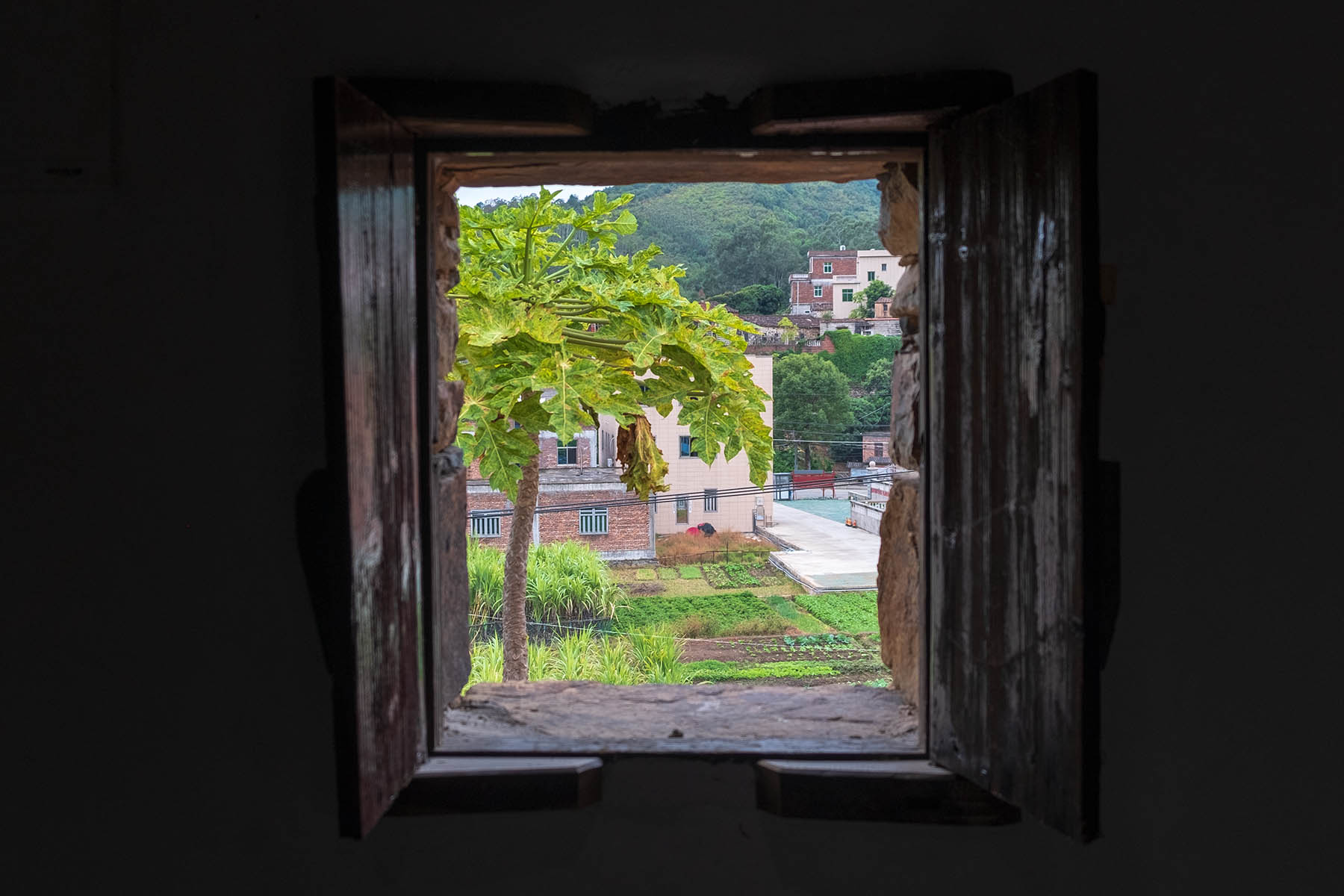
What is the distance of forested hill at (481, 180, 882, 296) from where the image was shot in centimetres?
737

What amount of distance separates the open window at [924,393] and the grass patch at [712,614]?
6343 millimetres

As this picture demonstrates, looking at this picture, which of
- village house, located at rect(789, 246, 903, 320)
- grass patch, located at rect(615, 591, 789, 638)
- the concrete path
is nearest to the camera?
village house, located at rect(789, 246, 903, 320)

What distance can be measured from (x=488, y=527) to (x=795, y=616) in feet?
10.6

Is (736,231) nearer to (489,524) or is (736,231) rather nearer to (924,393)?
(489,524)

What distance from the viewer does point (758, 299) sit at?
7867mm

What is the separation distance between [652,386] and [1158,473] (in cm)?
210

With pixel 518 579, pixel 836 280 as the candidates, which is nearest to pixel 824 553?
pixel 836 280

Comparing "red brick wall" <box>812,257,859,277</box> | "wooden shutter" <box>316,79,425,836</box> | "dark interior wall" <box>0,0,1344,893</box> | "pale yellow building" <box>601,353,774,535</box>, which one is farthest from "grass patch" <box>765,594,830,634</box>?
"wooden shutter" <box>316,79,425,836</box>

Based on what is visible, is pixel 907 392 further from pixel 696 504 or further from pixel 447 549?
pixel 696 504

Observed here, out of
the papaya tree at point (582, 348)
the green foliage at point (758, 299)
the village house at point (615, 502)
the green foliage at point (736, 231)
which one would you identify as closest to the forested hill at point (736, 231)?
the green foliage at point (736, 231)

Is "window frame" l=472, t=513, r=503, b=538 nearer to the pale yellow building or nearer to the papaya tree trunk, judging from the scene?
the pale yellow building

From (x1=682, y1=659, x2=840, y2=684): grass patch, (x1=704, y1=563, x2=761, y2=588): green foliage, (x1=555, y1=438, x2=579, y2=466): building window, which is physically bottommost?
(x1=682, y1=659, x2=840, y2=684): grass patch

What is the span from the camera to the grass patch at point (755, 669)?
21.3 feet

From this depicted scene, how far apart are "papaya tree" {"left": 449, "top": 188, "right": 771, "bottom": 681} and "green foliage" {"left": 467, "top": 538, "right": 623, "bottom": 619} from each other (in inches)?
114
